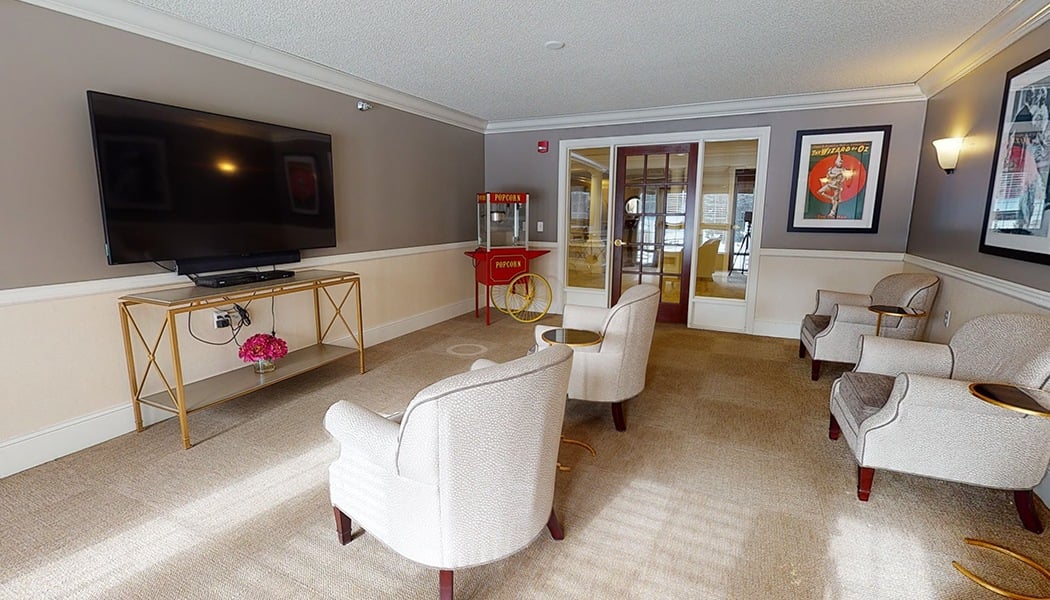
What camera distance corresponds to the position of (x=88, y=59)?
2600mm

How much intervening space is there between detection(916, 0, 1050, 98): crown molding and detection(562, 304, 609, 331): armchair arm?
280 cm

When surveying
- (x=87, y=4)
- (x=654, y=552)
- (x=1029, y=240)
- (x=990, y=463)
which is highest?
(x=87, y=4)

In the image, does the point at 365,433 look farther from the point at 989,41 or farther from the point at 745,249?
the point at 745,249

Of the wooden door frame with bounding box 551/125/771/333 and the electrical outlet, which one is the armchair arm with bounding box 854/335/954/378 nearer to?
the wooden door frame with bounding box 551/125/771/333

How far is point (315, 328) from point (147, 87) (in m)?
1.98

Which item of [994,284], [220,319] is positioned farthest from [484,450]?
[994,284]

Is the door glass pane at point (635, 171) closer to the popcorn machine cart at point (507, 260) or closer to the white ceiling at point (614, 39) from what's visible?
the white ceiling at point (614, 39)

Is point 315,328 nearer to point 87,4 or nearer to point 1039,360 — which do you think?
point 87,4

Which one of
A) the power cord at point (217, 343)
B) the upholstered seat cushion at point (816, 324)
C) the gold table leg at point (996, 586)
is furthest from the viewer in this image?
the upholstered seat cushion at point (816, 324)

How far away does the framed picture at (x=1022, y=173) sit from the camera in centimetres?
248

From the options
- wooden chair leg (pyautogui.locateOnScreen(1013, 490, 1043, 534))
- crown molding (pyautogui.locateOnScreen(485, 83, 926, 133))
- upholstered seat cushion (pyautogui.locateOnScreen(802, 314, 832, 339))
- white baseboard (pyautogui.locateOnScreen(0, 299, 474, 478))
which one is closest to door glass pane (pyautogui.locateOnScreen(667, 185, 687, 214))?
crown molding (pyautogui.locateOnScreen(485, 83, 926, 133))

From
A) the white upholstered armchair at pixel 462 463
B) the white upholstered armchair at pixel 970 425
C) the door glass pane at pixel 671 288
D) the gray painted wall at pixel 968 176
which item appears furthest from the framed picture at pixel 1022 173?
the door glass pane at pixel 671 288

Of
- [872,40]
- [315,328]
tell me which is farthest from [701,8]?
[315,328]

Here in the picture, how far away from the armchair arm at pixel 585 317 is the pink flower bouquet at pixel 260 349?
1.96 m
